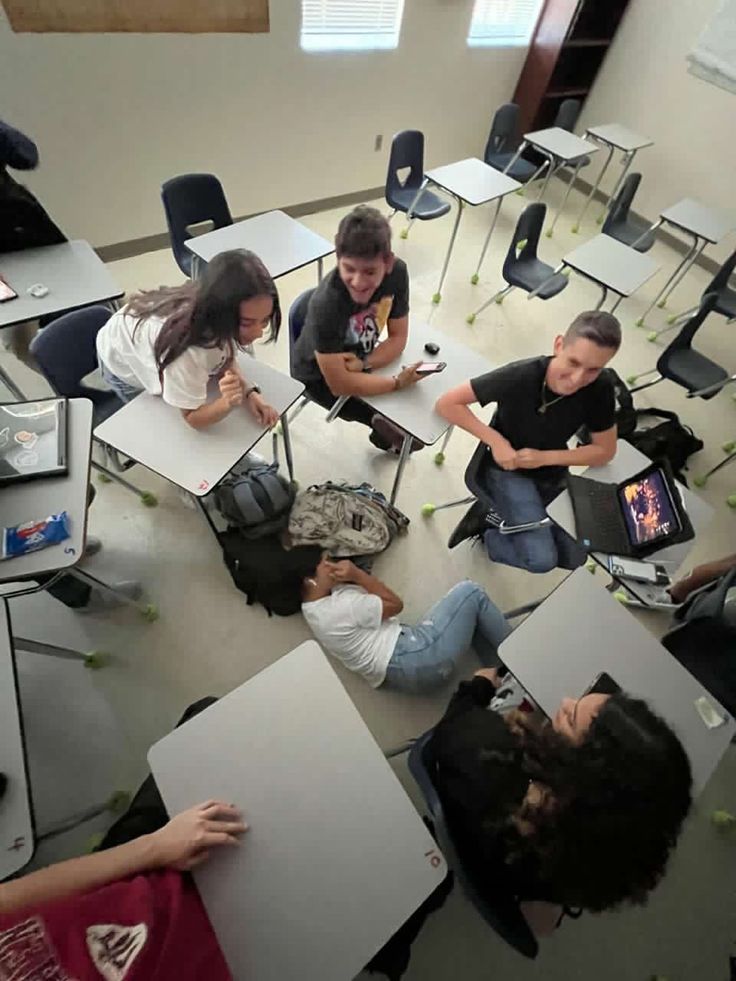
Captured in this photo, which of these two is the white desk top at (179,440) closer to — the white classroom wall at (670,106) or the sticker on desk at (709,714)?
the sticker on desk at (709,714)

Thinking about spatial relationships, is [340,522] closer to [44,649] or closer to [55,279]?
[44,649]

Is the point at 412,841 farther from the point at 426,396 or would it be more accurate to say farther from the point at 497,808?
the point at 426,396

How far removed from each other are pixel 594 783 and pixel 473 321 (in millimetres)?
3207

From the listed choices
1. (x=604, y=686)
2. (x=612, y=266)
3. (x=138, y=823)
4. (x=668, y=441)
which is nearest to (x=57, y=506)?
(x=138, y=823)

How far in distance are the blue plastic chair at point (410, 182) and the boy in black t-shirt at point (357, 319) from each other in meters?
1.94

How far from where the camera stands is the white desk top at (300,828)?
99cm

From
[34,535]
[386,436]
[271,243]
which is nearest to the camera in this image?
[34,535]

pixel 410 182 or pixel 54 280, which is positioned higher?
pixel 54 280

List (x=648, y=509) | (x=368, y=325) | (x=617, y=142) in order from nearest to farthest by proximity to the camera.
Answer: (x=648, y=509) → (x=368, y=325) → (x=617, y=142)

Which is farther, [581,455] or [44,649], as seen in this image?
[581,455]

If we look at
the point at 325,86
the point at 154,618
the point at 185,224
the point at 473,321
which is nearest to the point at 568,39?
the point at 325,86

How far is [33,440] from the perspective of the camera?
1580mm

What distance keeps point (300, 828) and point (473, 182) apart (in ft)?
12.3

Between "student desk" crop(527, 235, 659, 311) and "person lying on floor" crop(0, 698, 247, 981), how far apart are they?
10.3 ft
